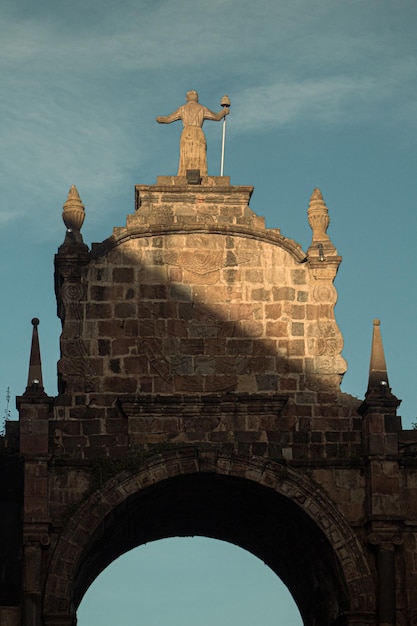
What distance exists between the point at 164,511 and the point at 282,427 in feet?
11.9

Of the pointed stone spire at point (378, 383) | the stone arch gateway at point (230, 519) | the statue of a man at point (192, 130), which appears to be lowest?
the stone arch gateway at point (230, 519)

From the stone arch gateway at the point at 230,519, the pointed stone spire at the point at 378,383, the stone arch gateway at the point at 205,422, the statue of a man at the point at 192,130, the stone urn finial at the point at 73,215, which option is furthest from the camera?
the statue of a man at the point at 192,130

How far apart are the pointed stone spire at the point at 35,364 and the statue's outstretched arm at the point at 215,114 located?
6244 mm

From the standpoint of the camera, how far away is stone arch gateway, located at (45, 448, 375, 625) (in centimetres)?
4056

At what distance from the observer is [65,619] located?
40156mm

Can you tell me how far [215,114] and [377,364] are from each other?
268 inches

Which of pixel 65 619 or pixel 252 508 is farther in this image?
pixel 252 508

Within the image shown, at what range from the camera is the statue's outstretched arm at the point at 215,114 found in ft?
147

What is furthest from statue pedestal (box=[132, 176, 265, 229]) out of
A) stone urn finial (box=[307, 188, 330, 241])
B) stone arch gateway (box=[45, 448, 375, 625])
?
stone arch gateway (box=[45, 448, 375, 625])

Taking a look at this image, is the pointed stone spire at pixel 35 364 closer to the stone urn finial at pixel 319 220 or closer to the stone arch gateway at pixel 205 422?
the stone arch gateway at pixel 205 422

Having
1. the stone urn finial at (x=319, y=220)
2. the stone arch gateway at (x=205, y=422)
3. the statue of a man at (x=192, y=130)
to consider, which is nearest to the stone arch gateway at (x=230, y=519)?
the stone arch gateway at (x=205, y=422)

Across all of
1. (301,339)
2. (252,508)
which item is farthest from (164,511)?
(301,339)

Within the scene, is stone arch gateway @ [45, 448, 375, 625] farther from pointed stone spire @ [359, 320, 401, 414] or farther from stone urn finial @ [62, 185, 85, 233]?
stone urn finial @ [62, 185, 85, 233]

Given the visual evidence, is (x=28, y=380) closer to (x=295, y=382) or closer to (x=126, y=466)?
(x=126, y=466)
